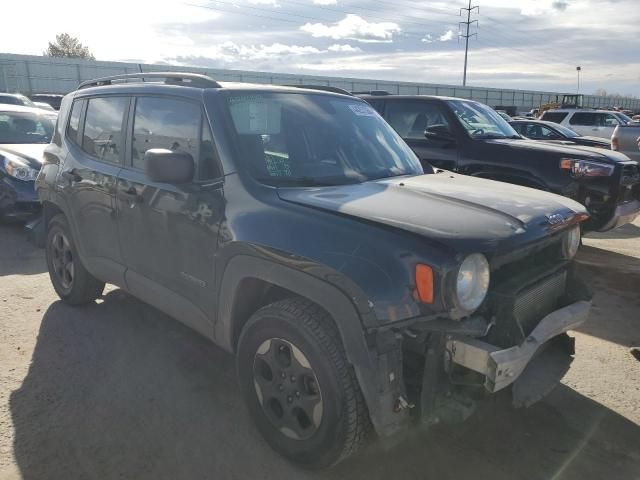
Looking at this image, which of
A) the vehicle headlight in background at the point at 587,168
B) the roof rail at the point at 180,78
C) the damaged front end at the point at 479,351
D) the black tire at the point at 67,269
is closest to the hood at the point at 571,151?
the vehicle headlight in background at the point at 587,168

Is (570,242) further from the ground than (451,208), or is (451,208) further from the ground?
(451,208)

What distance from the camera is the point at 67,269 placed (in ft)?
15.4

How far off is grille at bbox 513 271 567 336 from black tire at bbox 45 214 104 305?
3509mm

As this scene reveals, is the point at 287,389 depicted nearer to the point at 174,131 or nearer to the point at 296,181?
the point at 296,181

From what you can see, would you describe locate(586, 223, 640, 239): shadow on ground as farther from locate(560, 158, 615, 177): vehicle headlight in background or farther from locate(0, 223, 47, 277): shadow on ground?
locate(0, 223, 47, 277): shadow on ground

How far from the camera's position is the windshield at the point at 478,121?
6887 mm

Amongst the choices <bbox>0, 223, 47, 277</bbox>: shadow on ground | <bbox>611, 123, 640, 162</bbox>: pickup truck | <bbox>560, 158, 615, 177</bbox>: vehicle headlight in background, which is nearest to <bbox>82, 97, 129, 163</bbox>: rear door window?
<bbox>0, 223, 47, 277</bbox>: shadow on ground

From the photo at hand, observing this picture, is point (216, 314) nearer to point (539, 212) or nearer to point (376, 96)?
point (539, 212)

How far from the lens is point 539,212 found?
2.79 metres

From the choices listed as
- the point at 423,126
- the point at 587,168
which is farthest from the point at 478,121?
the point at 587,168

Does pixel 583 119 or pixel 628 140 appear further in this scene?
pixel 583 119

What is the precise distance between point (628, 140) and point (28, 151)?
11814 mm

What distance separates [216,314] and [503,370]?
1.59 m

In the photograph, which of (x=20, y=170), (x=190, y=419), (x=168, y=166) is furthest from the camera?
(x=20, y=170)
